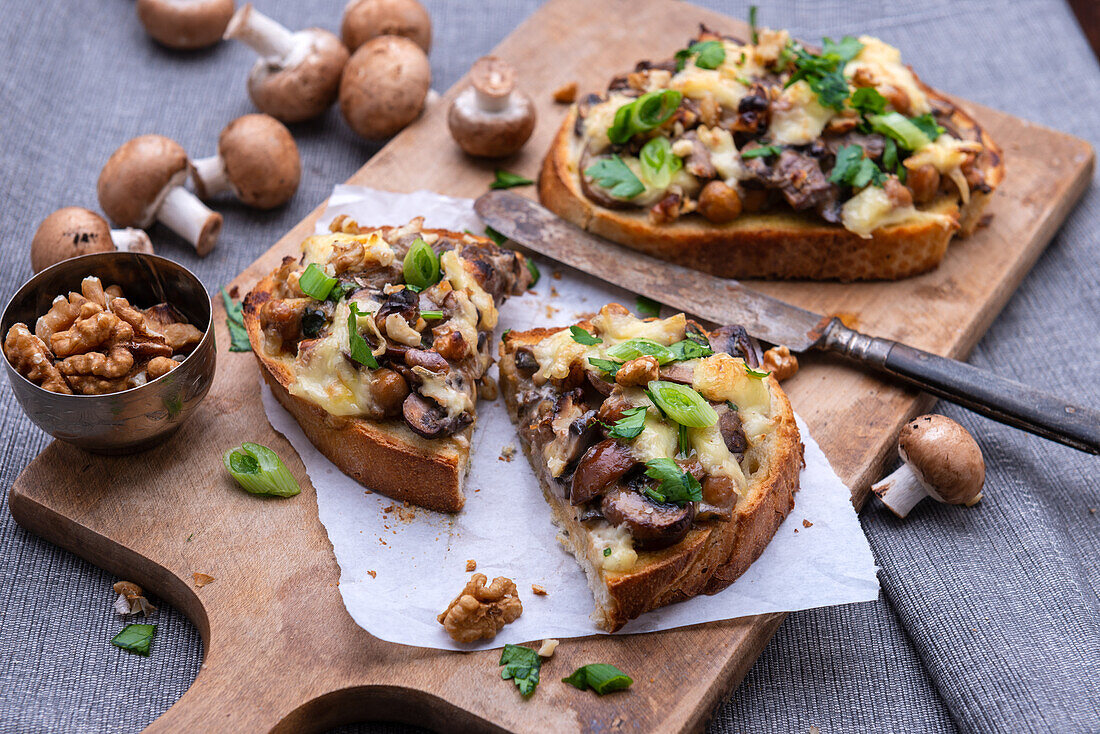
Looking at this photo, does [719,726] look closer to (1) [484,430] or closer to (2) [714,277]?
(1) [484,430]

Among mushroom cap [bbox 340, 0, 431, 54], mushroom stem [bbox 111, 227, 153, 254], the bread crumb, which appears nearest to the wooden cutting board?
mushroom stem [bbox 111, 227, 153, 254]

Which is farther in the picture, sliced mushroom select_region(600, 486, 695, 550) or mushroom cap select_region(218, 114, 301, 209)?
mushroom cap select_region(218, 114, 301, 209)

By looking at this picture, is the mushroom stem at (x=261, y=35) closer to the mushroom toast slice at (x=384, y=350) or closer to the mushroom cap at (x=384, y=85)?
the mushroom cap at (x=384, y=85)

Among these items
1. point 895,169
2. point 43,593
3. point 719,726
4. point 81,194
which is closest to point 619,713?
point 719,726

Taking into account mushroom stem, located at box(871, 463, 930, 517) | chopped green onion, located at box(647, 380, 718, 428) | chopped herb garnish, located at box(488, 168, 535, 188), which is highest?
chopped green onion, located at box(647, 380, 718, 428)

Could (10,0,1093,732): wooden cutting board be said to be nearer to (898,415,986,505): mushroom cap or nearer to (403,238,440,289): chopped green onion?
(898,415,986,505): mushroom cap

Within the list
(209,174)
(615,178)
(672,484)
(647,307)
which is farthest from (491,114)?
(672,484)

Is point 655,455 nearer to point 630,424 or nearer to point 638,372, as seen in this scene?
point 630,424
